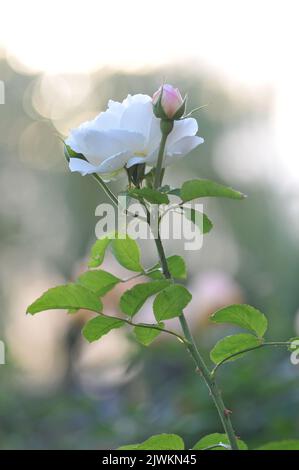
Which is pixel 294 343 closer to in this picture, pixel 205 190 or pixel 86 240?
pixel 205 190

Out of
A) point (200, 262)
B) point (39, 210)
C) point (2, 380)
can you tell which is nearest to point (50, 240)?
point (39, 210)

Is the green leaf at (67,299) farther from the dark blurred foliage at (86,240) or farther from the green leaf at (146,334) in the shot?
the dark blurred foliage at (86,240)

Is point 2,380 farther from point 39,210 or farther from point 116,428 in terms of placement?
point 39,210

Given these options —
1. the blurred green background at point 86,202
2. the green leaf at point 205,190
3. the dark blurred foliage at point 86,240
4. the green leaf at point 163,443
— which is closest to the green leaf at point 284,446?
the green leaf at point 163,443
